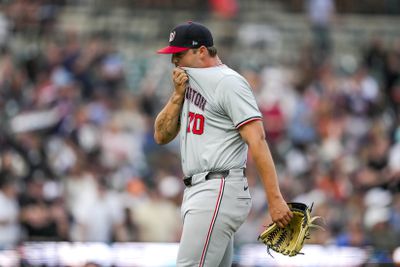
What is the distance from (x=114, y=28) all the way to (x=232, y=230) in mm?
13773

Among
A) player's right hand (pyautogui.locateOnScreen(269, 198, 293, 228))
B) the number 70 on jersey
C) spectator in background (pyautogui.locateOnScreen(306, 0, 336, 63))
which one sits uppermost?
the number 70 on jersey

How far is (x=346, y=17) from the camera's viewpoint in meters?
22.3

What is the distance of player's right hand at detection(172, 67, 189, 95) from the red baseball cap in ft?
0.46

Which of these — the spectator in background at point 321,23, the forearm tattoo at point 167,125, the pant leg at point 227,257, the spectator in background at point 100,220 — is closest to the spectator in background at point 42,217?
the spectator in background at point 100,220

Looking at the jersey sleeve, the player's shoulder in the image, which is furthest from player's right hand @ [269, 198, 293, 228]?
the player's shoulder

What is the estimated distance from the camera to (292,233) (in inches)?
271

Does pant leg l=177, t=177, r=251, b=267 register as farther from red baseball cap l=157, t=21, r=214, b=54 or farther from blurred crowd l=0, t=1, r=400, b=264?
blurred crowd l=0, t=1, r=400, b=264

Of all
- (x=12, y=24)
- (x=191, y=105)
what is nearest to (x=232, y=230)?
(x=191, y=105)

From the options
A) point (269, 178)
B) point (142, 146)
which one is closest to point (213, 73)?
point (269, 178)

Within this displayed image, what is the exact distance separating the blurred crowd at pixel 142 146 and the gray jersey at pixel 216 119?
3640 mm

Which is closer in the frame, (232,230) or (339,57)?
(232,230)

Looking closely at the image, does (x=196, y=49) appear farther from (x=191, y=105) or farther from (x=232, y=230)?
Result: (x=232, y=230)

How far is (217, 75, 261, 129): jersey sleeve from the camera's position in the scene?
670 cm

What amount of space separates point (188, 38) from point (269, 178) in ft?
3.28
